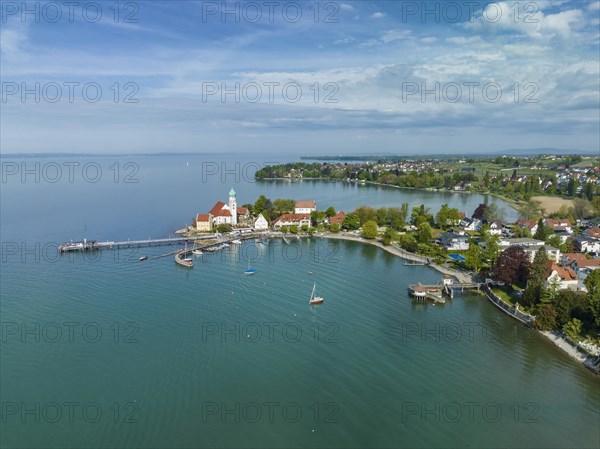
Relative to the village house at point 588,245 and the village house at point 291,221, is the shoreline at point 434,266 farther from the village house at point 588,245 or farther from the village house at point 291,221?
the village house at point 588,245

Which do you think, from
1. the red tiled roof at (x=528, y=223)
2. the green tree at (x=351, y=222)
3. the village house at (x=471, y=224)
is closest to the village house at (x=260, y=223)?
the green tree at (x=351, y=222)

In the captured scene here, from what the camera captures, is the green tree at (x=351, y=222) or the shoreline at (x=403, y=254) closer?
the shoreline at (x=403, y=254)

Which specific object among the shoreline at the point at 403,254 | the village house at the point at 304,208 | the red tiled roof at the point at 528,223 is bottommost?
the shoreline at the point at 403,254

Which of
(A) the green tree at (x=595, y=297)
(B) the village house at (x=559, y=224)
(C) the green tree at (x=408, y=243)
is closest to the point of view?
(A) the green tree at (x=595, y=297)

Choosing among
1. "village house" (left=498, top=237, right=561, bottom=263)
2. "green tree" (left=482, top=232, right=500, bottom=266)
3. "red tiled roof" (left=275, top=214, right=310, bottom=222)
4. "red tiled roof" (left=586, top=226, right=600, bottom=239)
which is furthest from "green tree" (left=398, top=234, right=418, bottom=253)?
"red tiled roof" (left=586, top=226, right=600, bottom=239)

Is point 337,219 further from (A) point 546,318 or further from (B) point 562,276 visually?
(A) point 546,318

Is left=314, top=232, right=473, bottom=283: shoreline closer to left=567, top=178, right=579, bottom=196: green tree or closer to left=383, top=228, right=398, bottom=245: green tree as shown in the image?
left=383, top=228, right=398, bottom=245: green tree

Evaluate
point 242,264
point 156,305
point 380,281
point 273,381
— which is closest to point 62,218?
point 242,264

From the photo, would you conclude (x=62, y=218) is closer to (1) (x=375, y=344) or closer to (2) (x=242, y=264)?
(2) (x=242, y=264)
